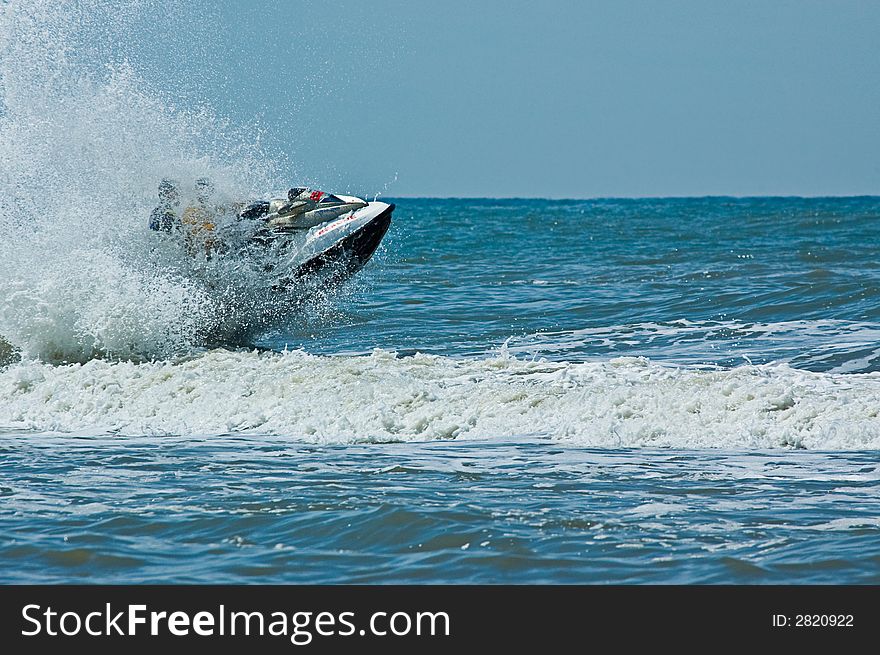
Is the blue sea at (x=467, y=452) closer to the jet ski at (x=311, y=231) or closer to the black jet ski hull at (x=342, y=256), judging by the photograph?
the black jet ski hull at (x=342, y=256)

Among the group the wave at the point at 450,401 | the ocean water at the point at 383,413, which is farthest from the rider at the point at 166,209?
the wave at the point at 450,401

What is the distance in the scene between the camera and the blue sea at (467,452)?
6555 millimetres

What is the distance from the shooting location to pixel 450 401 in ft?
36.3

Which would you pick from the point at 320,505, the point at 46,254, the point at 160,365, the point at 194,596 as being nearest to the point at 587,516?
the point at 320,505

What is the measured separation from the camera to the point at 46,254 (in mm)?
15344

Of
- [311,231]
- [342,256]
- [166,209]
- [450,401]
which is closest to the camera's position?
[450,401]

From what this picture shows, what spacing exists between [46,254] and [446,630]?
1146 cm

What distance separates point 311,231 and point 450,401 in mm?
5235

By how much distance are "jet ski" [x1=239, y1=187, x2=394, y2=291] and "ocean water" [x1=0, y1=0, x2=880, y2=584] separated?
1.26 feet

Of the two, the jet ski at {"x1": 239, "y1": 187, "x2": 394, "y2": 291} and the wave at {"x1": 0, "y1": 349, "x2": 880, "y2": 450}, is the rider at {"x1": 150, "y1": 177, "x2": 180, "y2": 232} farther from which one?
the wave at {"x1": 0, "y1": 349, "x2": 880, "y2": 450}

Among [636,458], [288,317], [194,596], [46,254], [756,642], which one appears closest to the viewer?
[756,642]

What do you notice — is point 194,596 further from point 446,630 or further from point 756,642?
point 756,642

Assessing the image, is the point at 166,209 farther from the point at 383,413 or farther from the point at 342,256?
the point at 383,413

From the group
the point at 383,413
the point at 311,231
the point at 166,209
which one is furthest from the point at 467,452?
the point at 166,209
